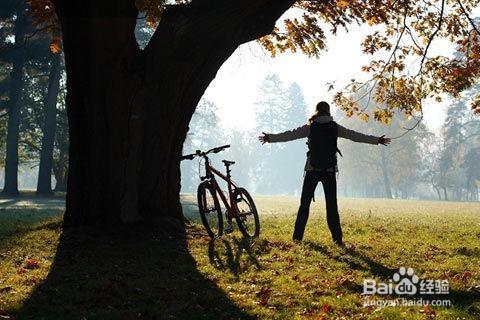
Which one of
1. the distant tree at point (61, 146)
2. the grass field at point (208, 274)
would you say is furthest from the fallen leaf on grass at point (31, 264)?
the distant tree at point (61, 146)

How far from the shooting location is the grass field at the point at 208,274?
5.21 metres

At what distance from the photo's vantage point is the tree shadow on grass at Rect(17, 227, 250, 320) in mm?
5147

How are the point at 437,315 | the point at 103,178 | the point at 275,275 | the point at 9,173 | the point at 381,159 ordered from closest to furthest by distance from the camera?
the point at 437,315
the point at 275,275
the point at 103,178
the point at 9,173
the point at 381,159

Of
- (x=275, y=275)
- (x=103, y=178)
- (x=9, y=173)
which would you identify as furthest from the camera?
(x=9, y=173)

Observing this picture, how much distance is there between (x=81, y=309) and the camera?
5.22m

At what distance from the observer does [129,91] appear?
29.3 ft

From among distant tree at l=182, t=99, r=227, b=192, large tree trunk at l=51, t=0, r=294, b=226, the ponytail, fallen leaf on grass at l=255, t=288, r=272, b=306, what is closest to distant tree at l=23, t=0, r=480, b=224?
large tree trunk at l=51, t=0, r=294, b=226

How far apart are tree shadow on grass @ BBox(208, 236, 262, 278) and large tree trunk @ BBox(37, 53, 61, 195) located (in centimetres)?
2682

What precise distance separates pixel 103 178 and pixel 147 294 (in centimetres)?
350

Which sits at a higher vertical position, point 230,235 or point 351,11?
point 351,11

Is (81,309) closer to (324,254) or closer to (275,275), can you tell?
(275,275)

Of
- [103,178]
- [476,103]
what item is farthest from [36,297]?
[476,103]

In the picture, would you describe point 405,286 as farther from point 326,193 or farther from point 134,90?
point 134,90

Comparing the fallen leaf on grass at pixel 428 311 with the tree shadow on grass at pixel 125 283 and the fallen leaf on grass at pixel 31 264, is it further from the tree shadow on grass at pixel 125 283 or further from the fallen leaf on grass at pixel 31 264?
the fallen leaf on grass at pixel 31 264
